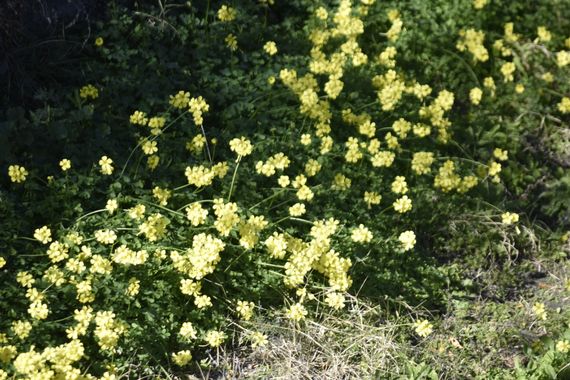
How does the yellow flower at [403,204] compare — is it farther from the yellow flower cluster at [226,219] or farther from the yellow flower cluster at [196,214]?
the yellow flower cluster at [196,214]

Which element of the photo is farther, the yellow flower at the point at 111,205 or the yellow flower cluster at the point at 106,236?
the yellow flower at the point at 111,205

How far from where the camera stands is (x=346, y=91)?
523 cm

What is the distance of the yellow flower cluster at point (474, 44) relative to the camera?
5.51 m

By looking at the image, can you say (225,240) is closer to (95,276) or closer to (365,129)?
(95,276)

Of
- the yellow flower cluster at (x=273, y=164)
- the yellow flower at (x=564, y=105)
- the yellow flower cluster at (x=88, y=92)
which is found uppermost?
the yellow flower cluster at (x=88, y=92)

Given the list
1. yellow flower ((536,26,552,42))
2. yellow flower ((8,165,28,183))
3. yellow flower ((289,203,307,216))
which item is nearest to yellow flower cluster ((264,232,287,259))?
yellow flower ((289,203,307,216))

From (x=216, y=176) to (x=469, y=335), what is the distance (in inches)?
59.2

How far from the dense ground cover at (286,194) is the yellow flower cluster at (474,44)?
0.01m

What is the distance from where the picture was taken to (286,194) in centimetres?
470

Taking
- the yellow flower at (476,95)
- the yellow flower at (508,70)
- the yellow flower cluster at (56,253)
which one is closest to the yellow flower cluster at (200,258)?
the yellow flower cluster at (56,253)

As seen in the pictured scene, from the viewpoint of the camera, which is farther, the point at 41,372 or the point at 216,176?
the point at 216,176

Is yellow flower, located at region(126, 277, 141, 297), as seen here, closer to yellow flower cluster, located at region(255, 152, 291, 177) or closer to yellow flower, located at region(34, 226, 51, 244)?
yellow flower, located at region(34, 226, 51, 244)

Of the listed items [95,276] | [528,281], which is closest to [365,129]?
[528,281]

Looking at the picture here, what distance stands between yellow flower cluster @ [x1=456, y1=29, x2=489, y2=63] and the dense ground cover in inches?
0.5
